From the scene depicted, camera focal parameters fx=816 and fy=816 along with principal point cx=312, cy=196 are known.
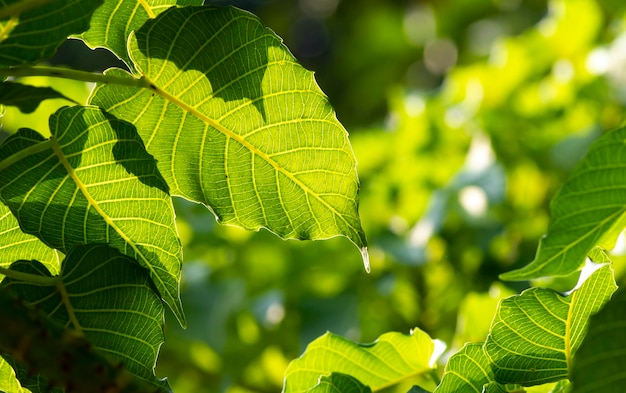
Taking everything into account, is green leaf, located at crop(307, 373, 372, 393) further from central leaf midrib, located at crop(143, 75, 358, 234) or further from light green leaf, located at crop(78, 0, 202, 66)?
light green leaf, located at crop(78, 0, 202, 66)

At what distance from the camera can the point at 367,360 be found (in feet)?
2.74

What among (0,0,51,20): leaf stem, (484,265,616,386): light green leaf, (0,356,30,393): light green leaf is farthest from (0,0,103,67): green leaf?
(484,265,616,386): light green leaf

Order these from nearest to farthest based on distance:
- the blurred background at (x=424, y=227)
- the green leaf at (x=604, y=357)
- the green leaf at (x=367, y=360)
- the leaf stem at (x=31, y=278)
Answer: the green leaf at (x=604, y=357) → the leaf stem at (x=31, y=278) → the green leaf at (x=367, y=360) → the blurred background at (x=424, y=227)

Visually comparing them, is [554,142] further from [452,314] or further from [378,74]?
[378,74]

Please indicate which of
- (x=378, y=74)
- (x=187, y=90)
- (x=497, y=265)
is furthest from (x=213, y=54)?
(x=378, y=74)

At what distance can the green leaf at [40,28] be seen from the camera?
563 millimetres

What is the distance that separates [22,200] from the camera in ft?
2.19

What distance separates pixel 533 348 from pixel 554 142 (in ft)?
3.71

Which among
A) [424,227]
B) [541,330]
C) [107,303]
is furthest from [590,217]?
[424,227]

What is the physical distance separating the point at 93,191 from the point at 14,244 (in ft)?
0.30

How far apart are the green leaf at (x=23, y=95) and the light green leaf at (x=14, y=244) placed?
155mm

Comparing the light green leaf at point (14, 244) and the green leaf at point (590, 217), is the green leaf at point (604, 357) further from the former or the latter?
the light green leaf at point (14, 244)

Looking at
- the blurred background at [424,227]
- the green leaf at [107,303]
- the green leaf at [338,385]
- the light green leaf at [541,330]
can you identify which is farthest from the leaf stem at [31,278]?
the blurred background at [424,227]

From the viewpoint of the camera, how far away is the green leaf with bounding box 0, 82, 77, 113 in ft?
1.88
